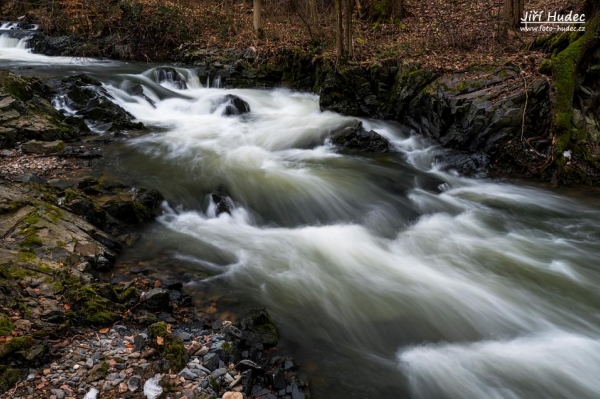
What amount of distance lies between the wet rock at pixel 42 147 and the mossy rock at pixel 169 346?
6.17 m

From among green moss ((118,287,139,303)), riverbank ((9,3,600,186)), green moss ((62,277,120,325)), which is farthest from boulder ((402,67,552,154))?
green moss ((62,277,120,325))

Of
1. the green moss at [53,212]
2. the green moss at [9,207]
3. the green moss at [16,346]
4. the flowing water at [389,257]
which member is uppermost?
the green moss at [9,207]

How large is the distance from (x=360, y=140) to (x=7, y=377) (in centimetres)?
910

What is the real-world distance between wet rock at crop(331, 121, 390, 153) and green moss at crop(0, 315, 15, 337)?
28.1ft

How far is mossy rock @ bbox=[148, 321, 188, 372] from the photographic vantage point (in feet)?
11.5

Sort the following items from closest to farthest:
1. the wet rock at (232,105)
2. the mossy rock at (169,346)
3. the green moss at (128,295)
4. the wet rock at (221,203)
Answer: the mossy rock at (169,346) → the green moss at (128,295) → the wet rock at (221,203) → the wet rock at (232,105)

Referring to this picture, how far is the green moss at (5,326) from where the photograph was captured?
10.7 feet

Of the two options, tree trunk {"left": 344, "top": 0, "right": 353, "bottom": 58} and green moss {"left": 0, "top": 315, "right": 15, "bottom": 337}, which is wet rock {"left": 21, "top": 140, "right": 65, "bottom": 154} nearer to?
green moss {"left": 0, "top": 315, "right": 15, "bottom": 337}

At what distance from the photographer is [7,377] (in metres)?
2.95

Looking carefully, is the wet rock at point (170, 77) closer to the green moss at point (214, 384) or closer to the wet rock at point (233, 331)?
the wet rock at point (233, 331)

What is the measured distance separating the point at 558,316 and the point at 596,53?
6581mm

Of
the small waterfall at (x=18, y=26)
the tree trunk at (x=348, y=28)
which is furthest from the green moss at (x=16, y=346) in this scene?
the small waterfall at (x=18, y=26)

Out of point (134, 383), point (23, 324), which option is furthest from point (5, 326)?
point (134, 383)

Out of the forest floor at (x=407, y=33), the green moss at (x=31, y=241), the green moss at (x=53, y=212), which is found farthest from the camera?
the forest floor at (x=407, y=33)
